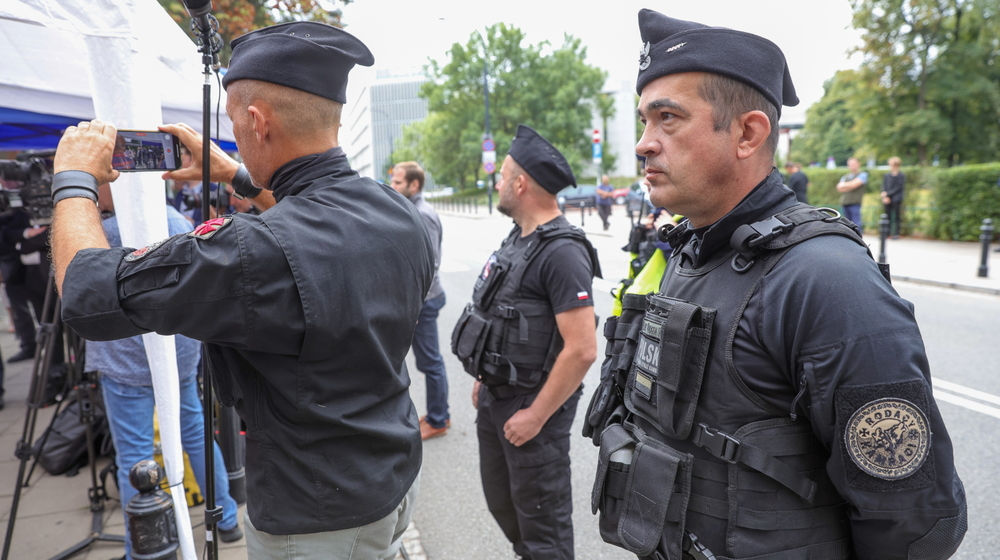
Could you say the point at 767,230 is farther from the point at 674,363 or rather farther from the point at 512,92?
the point at 512,92

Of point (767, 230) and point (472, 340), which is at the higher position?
point (767, 230)

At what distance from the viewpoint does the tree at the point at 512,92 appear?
5066cm

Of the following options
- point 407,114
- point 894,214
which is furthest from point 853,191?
point 407,114

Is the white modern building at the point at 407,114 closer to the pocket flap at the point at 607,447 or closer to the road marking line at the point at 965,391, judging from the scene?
the road marking line at the point at 965,391

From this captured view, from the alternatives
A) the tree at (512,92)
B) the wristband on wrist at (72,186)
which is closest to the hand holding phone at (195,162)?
the wristband on wrist at (72,186)

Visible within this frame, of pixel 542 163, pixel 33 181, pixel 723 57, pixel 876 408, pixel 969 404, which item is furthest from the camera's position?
pixel 969 404

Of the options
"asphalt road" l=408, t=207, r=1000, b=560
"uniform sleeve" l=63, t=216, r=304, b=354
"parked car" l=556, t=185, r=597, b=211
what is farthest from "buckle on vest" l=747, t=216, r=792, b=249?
"parked car" l=556, t=185, r=597, b=211

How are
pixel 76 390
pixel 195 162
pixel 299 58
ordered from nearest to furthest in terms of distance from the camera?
1. pixel 299 58
2. pixel 195 162
3. pixel 76 390

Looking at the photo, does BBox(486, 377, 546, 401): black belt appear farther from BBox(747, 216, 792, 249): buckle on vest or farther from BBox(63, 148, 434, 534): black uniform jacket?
BBox(747, 216, 792, 249): buckle on vest

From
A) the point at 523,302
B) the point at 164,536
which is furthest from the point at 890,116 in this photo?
the point at 164,536

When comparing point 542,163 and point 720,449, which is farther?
point 542,163

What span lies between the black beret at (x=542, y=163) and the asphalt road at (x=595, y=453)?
1957 mm

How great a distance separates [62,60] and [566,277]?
272 centimetres

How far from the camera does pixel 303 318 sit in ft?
5.00
